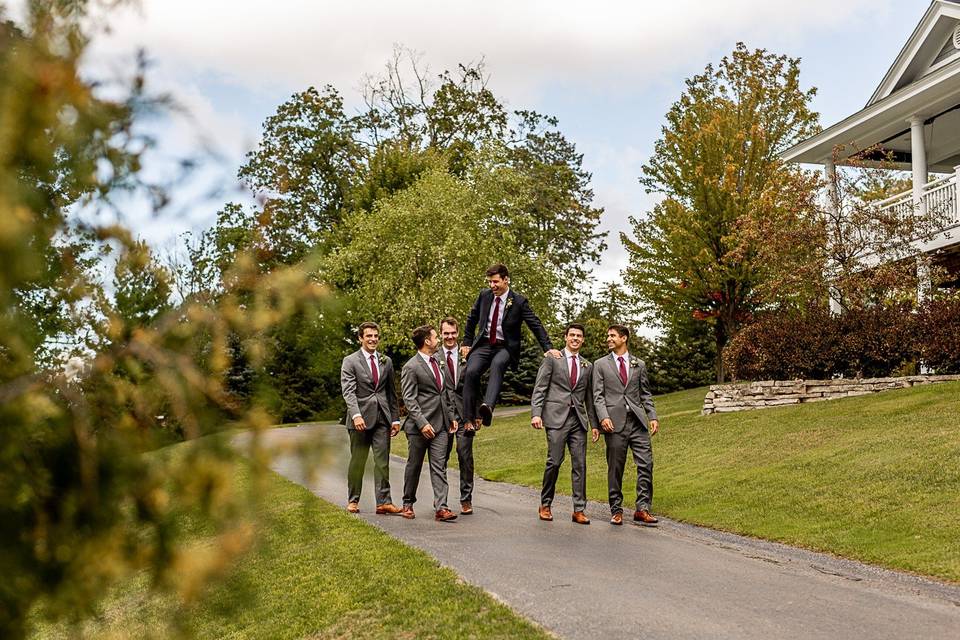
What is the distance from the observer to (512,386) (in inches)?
1785

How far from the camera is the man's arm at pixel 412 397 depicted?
1167cm

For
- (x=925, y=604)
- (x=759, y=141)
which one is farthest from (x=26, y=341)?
(x=759, y=141)

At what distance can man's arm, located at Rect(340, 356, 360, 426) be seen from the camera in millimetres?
11445

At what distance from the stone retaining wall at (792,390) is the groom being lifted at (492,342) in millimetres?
10723


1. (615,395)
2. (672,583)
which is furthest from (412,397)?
(672,583)

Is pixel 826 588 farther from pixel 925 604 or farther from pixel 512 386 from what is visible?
pixel 512 386

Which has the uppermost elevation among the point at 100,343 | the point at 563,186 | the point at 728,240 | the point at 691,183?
the point at 563,186

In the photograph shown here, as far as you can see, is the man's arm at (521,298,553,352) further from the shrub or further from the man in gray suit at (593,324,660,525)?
the shrub

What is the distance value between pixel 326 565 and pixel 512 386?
36.4 m

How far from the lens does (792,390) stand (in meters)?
21.5

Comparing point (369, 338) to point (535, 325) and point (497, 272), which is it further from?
point (535, 325)

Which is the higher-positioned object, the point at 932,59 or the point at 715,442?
the point at 932,59

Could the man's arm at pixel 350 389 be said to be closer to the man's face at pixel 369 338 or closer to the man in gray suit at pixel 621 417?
the man's face at pixel 369 338

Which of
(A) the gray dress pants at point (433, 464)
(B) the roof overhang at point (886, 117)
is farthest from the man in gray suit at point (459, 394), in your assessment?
(B) the roof overhang at point (886, 117)
